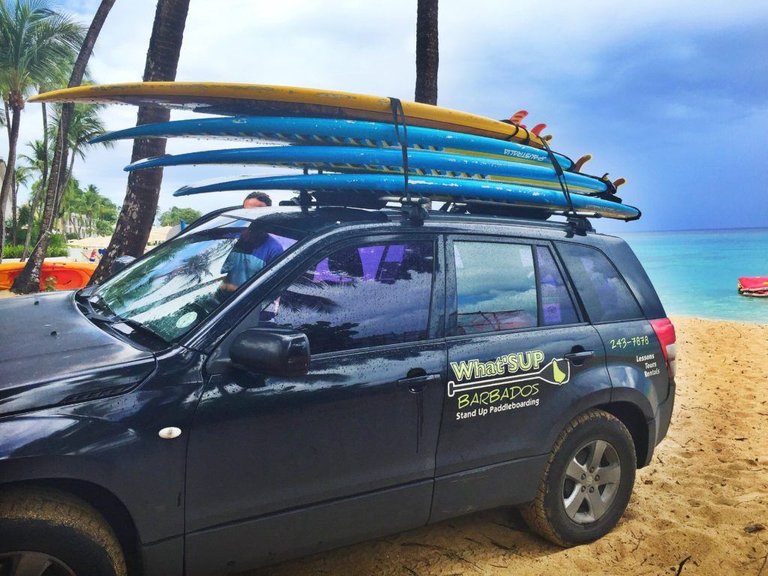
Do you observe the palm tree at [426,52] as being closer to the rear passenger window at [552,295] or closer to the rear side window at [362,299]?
the rear passenger window at [552,295]

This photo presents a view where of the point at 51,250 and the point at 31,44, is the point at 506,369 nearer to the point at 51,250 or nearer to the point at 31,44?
the point at 31,44

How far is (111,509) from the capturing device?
7.55 ft

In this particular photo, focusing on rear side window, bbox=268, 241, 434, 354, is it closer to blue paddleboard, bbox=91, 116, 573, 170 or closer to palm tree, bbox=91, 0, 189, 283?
blue paddleboard, bbox=91, 116, 573, 170

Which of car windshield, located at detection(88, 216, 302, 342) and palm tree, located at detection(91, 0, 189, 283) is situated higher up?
palm tree, located at detection(91, 0, 189, 283)

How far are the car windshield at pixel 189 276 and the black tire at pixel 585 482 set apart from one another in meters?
1.90

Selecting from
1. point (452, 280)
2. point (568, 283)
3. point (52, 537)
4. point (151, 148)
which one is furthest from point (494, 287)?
point (151, 148)

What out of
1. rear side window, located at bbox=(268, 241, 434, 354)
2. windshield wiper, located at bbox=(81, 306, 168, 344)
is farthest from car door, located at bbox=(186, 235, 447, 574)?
windshield wiper, located at bbox=(81, 306, 168, 344)

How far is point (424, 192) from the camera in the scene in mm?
3344

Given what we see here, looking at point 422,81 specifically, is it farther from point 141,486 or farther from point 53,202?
point 53,202

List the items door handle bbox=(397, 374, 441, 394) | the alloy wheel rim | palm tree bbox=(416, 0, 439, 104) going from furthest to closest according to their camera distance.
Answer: palm tree bbox=(416, 0, 439, 104)
the alloy wheel rim
door handle bbox=(397, 374, 441, 394)

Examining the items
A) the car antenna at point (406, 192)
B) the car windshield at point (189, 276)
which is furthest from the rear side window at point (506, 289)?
the car windshield at point (189, 276)

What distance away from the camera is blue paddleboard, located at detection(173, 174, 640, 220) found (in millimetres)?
3229

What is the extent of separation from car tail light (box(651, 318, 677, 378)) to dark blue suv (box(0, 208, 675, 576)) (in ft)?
0.05

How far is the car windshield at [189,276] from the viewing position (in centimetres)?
267
